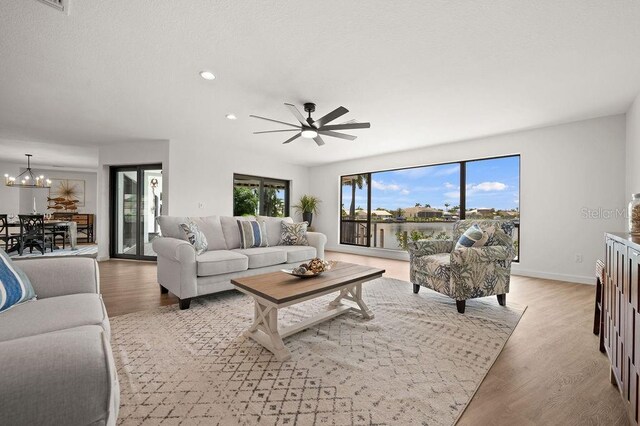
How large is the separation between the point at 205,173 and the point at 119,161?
5.73 ft

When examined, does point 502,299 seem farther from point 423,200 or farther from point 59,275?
point 59,275

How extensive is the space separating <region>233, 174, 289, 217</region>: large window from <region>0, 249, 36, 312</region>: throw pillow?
195 inches

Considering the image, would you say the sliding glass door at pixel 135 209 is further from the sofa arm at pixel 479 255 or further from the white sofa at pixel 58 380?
the sofa arm at pixel 479 255

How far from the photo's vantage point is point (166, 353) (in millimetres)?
1995

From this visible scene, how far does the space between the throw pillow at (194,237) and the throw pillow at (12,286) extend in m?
1.62

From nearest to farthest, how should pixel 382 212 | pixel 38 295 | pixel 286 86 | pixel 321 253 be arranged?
pixel 38 295 → pixel 286 86 → pixel 321 253 → pixel 382 212

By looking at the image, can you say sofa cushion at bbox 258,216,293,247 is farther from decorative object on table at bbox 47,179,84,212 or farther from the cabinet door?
decorative object on table at bbox 47,179,84,212

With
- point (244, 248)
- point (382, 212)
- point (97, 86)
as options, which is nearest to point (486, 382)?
point (244, 248)

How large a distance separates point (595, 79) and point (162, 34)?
4.13 meters

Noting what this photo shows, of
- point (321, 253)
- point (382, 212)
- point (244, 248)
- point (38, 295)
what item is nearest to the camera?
point (38, 295)

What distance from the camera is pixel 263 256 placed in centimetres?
350

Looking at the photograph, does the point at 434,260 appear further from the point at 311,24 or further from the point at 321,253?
the point at 311,24

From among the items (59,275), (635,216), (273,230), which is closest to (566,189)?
(635,216)

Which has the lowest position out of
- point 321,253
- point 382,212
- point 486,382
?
point 486,382
